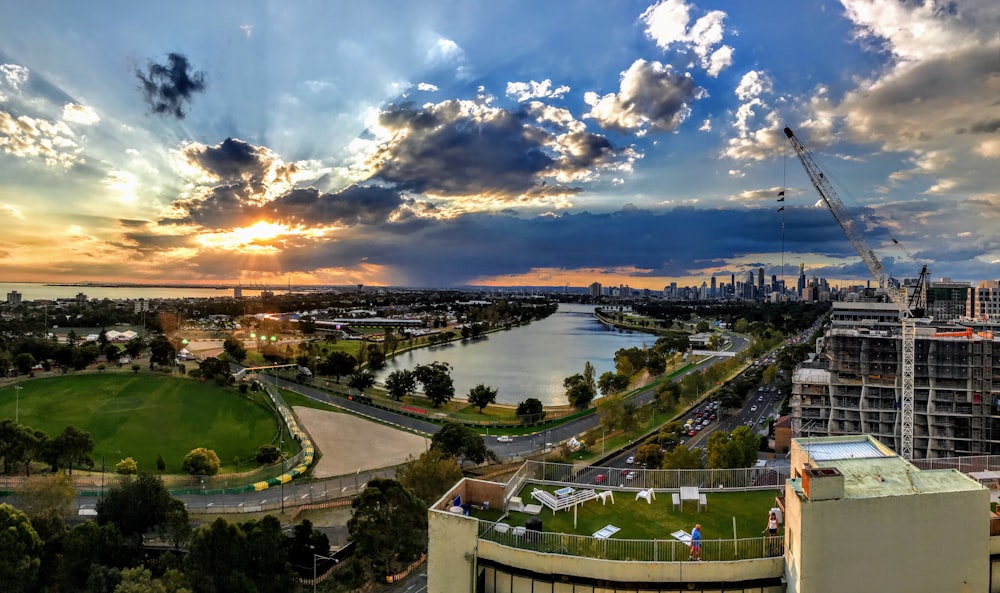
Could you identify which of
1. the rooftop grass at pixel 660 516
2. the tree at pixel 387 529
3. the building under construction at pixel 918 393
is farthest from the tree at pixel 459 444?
the building under construction at pixel 918 393

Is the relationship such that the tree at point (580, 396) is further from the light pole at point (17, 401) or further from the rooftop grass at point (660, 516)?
the light pole at point (17, 401)

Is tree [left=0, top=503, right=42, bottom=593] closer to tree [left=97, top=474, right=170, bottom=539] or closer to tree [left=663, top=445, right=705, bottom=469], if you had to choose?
tree [left=97, top=474, right=170, bottom=539]

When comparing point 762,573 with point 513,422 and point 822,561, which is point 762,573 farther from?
point 513,422

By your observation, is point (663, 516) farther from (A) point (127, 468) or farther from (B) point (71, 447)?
(B) point (71, 447)

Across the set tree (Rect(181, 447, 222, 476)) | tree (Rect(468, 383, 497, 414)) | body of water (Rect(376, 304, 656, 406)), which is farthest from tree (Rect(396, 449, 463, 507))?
body of water (Rect(376, 304, 656, 406))

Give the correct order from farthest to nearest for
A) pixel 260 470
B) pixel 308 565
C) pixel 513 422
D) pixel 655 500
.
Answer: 1. pixel 513 422
2. pixel 260 470
3. pixel 308 565
4. pixel 655 500

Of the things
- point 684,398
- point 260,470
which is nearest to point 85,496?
point 260,470

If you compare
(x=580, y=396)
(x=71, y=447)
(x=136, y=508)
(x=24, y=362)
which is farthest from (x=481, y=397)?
(x=24, y=362)
